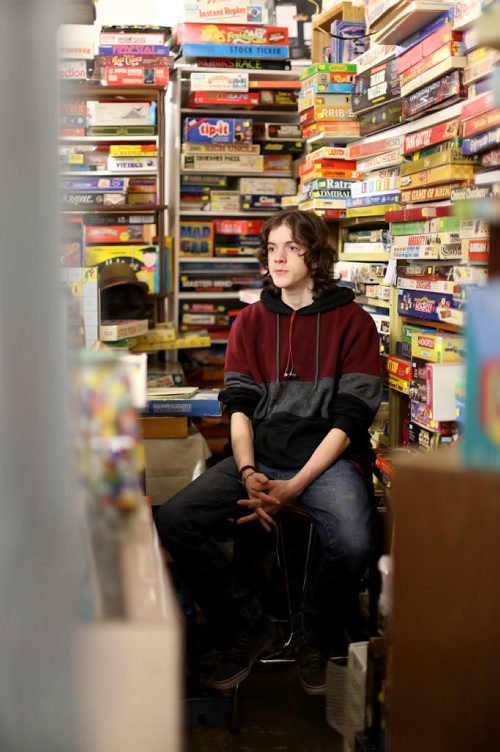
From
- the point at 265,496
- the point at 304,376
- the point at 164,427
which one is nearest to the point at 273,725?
the point at 265,496

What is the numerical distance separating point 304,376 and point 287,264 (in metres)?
0.36

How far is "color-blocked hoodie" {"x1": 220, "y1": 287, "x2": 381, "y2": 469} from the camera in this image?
8.79 ft

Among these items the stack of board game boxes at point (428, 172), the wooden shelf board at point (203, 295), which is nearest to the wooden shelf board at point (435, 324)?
the stack of board game boxes at point (428, 172)

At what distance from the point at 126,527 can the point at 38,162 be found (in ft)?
1.69

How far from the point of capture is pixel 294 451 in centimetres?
268

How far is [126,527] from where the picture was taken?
127 centimetres

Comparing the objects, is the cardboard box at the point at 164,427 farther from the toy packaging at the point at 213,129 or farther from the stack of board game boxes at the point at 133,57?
the toy packaging at the point at 213,129

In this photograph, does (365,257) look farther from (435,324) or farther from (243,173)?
(243,173)

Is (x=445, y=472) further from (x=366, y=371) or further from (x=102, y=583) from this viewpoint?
(x=366, y=371)

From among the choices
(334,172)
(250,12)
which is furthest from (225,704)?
(250,12)

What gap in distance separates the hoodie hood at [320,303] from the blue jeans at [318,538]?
478 millimetres

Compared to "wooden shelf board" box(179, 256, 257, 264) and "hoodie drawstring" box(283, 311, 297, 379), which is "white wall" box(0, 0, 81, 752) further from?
"wooden shelf board" box(179, 256, 257, 264)

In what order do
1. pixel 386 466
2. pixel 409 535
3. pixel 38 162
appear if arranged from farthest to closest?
1. pixel 386 466
2. pixel 409 535
3. pixel 38 162

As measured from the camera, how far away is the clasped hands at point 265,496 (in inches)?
101
